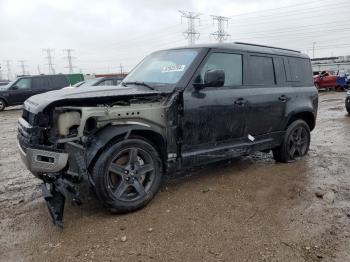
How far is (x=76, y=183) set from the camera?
370 centimetres

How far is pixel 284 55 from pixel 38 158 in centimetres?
442

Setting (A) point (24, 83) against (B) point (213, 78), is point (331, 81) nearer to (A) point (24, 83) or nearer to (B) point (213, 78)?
(A) point (24, 83)

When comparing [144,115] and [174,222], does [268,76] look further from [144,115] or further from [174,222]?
[174,222]

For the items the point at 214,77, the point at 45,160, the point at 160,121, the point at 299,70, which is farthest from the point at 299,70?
the point at 45,160

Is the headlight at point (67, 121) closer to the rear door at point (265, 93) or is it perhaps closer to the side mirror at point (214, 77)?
the side mirror at point (214, 77)

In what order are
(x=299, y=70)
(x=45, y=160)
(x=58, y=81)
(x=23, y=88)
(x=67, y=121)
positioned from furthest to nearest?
1. (x=58, y=81)
2. (x=23, y=88)
3. (x=299, y=70)
4. (x=67, y=121)
5. (x=45, y=160)

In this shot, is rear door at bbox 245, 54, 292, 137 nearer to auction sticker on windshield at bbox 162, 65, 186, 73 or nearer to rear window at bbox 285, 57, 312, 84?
rear window at bbox 285, 57, 312, 84

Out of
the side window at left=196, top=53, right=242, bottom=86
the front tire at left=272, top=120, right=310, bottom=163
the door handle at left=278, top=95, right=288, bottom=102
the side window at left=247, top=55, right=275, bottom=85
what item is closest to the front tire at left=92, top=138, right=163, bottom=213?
the side window at left=196, top=53, right=242, bottom=86

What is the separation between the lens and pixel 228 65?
16.2ft

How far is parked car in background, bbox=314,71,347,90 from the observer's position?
25.8 m

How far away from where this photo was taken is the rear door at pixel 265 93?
5.21m

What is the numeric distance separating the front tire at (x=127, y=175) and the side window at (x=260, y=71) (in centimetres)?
210

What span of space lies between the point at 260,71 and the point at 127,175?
2.81 meters

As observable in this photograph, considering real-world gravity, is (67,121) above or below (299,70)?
below
